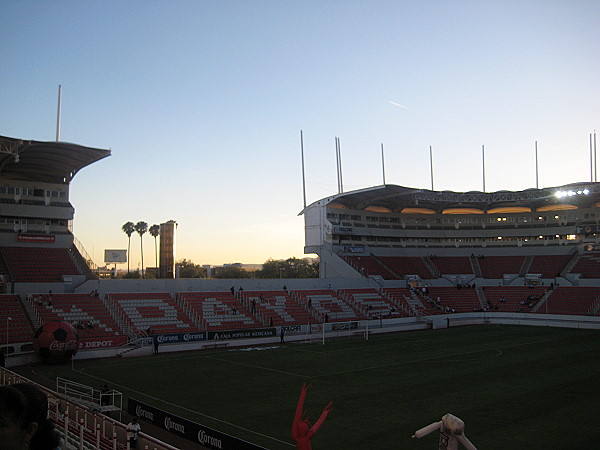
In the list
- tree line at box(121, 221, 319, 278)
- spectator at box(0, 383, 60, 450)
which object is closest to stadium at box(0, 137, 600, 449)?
spectator at box(0, 383, 60, 450)

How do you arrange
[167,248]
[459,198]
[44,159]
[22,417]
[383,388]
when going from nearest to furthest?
[22,417] → [383,388] → [44,159] → [459,198] → [167,248]

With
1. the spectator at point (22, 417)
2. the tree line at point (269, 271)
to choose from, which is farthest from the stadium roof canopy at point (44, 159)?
the tree line at point (269, 271)

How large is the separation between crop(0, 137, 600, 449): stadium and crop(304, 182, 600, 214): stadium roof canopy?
0.25 meters

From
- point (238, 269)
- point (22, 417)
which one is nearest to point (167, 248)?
point (238, 269)

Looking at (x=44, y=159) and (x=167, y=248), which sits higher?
(x=44, y=159)

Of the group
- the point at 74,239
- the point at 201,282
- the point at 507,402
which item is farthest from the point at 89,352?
the point at 507,402

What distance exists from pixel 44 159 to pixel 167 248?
39.9 metres

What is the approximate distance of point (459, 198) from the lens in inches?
2773

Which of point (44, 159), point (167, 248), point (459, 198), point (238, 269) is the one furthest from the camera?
point (238, 269)

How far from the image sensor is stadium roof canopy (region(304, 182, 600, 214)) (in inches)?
2527

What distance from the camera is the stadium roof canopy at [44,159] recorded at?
3844cm

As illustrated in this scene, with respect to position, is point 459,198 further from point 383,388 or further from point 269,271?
point 269,271

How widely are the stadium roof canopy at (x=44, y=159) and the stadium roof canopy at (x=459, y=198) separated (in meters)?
30.9

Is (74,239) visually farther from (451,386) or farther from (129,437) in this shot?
(129,437)
